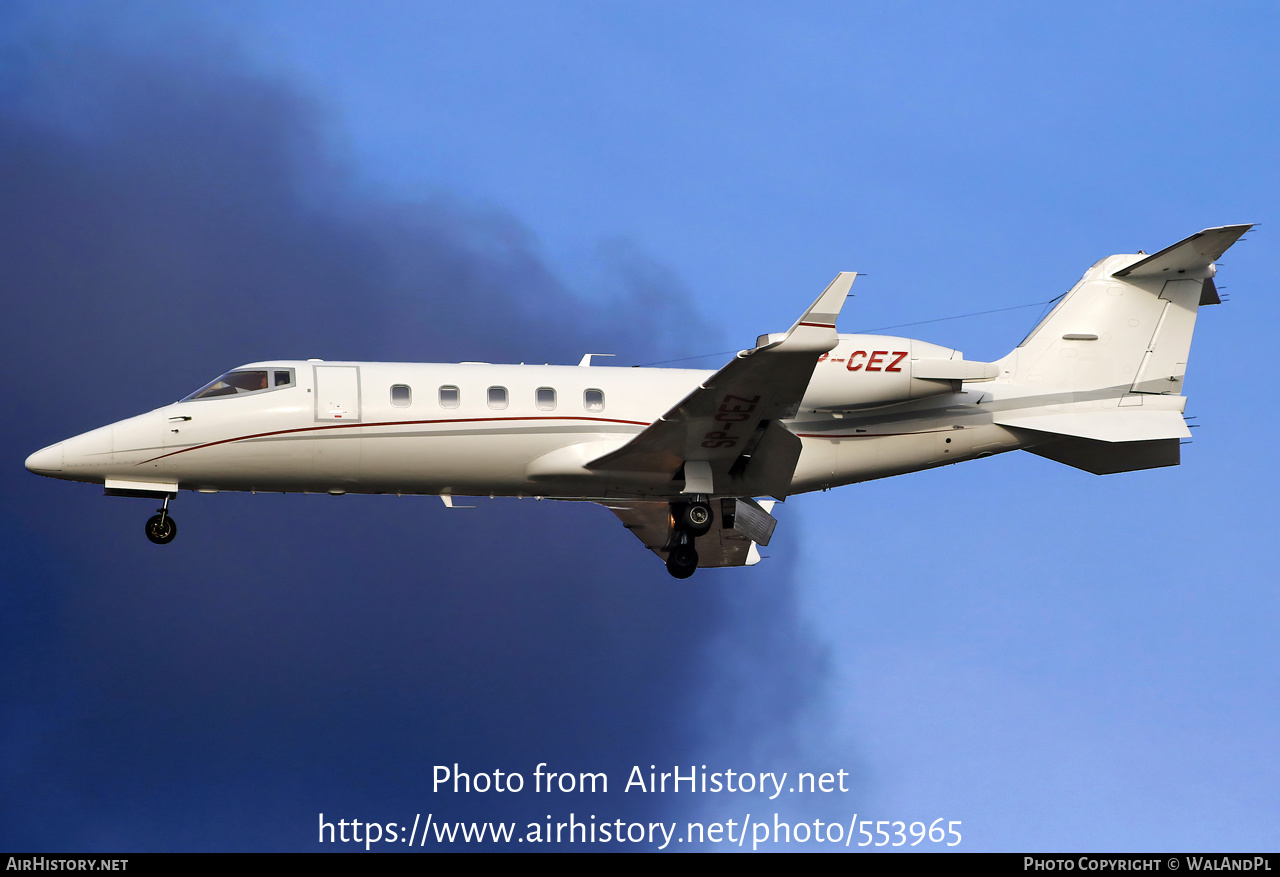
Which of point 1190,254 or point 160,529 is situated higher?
point 1190,254

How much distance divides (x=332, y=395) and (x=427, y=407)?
144 cm

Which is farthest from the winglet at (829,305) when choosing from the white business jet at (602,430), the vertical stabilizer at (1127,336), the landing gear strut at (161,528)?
the landing gear strut at (161,528)

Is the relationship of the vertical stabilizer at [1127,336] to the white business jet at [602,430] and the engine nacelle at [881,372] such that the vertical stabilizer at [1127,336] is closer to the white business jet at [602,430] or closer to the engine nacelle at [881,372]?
the white business jet at [602,430]

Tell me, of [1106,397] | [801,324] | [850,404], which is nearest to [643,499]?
[850,404]

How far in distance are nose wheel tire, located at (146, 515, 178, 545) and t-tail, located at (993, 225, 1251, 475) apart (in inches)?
518

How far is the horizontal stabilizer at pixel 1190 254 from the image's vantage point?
25469mm

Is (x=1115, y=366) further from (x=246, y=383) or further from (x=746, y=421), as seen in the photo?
(x=246, y=383)

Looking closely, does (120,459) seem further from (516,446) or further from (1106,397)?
(1106,397)

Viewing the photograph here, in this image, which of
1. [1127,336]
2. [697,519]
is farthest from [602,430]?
[1127,336]

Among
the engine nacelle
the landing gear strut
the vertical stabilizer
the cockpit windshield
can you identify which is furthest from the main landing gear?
the landing gear strut

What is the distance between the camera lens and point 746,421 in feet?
78.5

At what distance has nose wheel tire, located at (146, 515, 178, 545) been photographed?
979 inches

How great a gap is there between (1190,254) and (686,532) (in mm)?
9316

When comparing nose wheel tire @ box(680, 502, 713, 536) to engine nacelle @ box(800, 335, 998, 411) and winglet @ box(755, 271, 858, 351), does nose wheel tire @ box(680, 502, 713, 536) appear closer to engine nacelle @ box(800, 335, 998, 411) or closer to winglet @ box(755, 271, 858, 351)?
engine nacelle @ box(800, 335, 998, 411)
